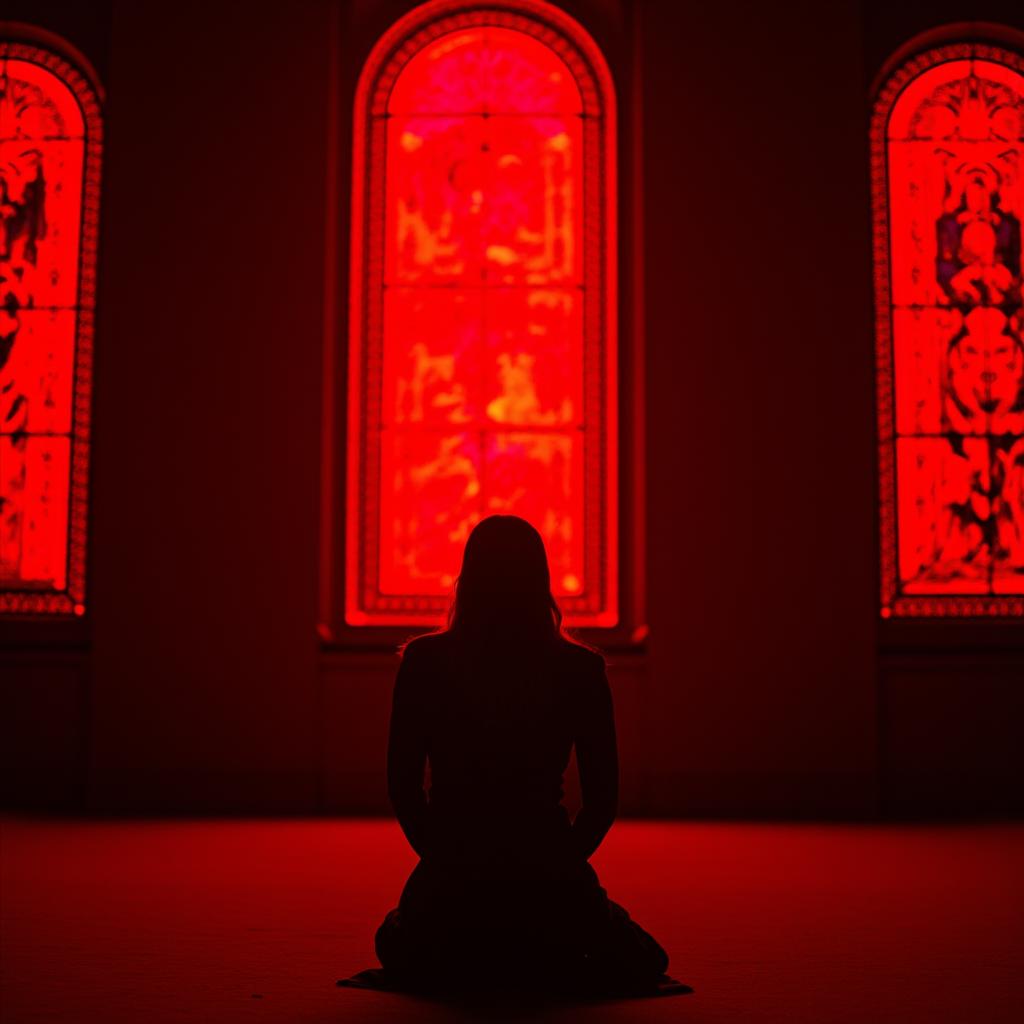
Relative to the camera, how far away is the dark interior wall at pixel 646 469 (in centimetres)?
719

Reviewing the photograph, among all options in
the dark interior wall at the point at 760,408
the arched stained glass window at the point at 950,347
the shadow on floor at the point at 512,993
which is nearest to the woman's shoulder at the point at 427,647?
the shadow on floor at the point at 512,993

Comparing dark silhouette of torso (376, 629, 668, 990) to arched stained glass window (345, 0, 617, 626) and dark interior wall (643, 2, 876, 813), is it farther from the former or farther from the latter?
arched stained glass window (345, 0, 617, 626)

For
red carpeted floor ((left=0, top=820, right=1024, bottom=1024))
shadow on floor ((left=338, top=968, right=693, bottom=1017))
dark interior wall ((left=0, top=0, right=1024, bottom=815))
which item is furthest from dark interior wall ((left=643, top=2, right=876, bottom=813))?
shadow on floor ((left=338, top=968, right=693, bottom=1017))

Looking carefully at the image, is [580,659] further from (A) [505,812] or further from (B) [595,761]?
(A) [505,812]

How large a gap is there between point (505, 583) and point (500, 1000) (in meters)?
0.95

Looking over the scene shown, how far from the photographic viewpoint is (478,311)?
7820 millimetres

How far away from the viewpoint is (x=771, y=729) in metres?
→ 7.15

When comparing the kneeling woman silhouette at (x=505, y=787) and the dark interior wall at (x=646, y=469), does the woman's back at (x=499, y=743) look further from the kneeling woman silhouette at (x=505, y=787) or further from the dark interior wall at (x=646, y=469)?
the dark interior wall at (x=646, y=469)

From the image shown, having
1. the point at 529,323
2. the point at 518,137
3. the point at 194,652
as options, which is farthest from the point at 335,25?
the point at 194,652

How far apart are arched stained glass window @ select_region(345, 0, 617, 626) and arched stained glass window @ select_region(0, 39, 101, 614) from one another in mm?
Answer: 1609

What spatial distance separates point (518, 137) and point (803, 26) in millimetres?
1729

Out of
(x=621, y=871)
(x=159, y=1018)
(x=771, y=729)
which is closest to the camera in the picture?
(x=159, y=1018)

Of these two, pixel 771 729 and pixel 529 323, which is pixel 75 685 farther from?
pixel 771 729

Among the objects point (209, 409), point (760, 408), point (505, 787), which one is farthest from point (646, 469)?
point (505, 787)
